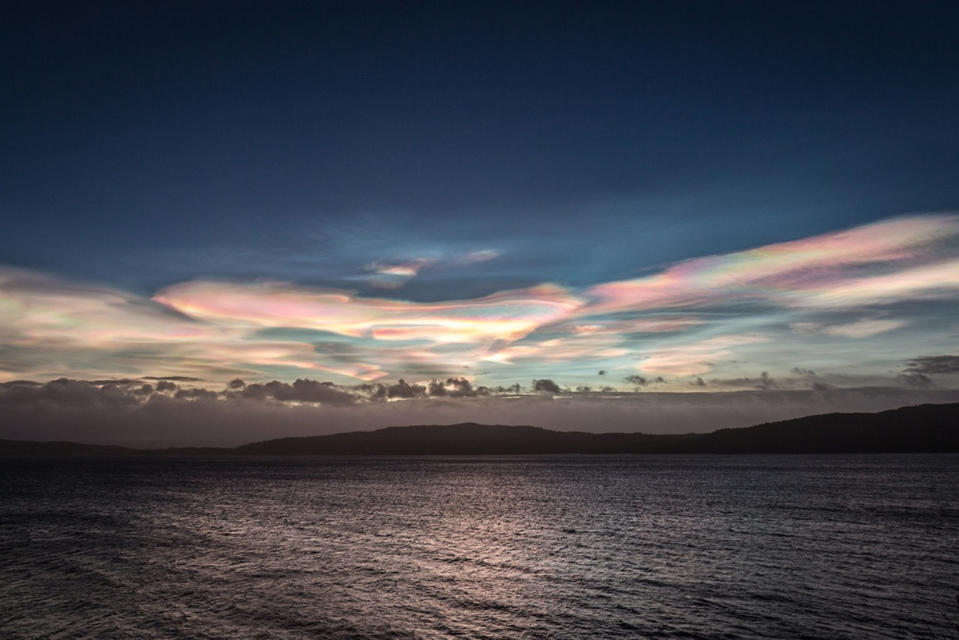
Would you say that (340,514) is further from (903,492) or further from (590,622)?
(903,492)

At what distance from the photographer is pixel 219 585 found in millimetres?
45531

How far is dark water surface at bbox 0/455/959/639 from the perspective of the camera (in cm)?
3550

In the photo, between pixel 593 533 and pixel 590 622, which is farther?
pixel 593 533

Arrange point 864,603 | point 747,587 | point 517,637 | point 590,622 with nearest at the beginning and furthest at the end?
1. point 517,637
2. point 590,622
3. point 864,603
4. point 747,587

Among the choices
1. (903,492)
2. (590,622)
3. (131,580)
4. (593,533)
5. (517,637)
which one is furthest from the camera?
(903,492)

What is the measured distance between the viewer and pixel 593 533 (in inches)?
2803

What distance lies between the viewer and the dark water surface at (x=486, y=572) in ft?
116

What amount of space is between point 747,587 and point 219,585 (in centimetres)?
3794

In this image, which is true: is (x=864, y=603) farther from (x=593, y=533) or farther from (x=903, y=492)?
(x=903, y=492)

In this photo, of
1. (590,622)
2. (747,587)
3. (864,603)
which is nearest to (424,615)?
(590,622)

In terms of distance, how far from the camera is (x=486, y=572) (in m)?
50.2

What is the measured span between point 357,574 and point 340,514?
1786 inches

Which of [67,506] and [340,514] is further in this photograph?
[67,506]

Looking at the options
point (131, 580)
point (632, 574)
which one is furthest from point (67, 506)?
point (632, 574)
